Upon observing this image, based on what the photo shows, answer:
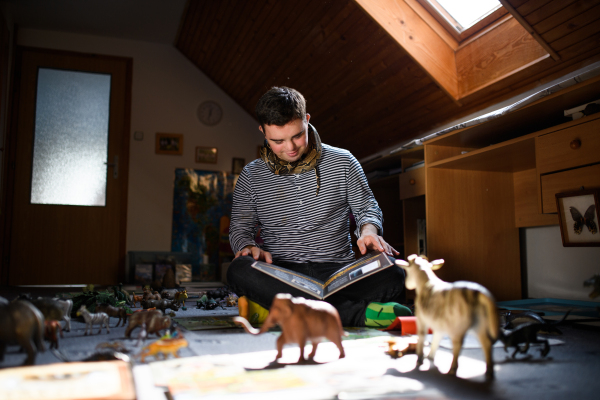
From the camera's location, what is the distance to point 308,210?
1.76 metres

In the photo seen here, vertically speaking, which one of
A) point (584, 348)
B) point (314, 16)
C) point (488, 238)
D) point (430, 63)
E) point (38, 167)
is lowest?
point (584, 348)

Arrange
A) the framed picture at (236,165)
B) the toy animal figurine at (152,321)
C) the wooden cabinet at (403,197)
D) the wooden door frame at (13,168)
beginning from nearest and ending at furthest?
the toy animal figurine at (152,321)
the wooden cabinet at (403,197)
the wooden door frame at (13,168)
the framed picture at (236,165)

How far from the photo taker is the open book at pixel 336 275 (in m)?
1.28

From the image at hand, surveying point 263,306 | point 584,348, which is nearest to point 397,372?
point 584,348

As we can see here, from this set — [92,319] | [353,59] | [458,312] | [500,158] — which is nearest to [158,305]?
[92,319]

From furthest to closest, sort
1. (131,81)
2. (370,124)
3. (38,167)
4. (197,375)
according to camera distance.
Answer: (131,81) < (38,167) < (370,124) < (197,375)

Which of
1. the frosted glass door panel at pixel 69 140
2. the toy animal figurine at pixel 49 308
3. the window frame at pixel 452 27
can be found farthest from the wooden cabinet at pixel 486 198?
the frosted glass door panel at pixel 69 140

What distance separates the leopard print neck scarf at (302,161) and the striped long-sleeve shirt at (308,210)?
0.09 ft

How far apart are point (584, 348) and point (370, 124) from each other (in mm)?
2490

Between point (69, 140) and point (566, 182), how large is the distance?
13.9 feet

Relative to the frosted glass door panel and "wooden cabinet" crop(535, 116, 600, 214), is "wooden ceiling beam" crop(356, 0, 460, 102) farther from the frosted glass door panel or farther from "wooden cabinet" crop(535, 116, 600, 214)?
the frosted glass door panel

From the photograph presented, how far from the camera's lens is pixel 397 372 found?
83 centimetres

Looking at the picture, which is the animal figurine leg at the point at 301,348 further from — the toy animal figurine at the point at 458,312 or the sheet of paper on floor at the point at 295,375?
the toy animal figurine at the point at 458,312

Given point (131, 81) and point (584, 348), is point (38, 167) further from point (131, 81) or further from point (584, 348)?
point (584, 348)
